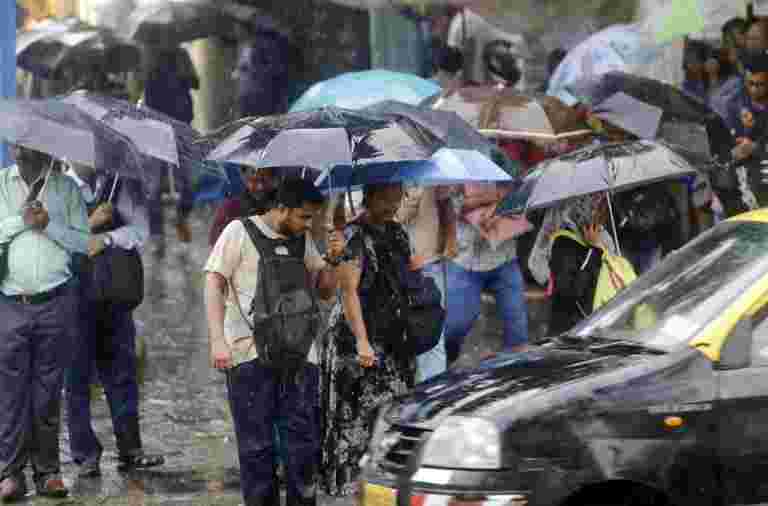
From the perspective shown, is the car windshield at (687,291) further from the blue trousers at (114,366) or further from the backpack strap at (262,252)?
the blue trousers at (114,366)

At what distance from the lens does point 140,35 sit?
20.4 meters

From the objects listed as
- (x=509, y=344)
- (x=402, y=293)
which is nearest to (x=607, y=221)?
(x=509, y=344)

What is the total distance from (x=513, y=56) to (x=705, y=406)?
12068 millimetres

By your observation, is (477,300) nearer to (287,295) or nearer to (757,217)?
(287,295)

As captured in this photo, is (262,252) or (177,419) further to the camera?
(177,419)

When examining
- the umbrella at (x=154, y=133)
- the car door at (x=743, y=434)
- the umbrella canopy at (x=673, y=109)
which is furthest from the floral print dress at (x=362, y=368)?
the car door at (x=743, y=434)

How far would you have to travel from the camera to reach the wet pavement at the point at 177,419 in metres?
10.2

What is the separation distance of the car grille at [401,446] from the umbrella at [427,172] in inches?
92.0

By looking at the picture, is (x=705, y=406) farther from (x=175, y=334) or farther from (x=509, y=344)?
(x=175, y=334)

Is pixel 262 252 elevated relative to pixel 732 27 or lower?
lower

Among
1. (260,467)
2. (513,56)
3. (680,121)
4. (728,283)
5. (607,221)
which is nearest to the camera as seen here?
(728,283)

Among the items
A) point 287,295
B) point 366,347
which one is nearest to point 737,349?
point 287,295

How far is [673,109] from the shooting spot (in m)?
12.1

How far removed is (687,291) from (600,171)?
2.04m
